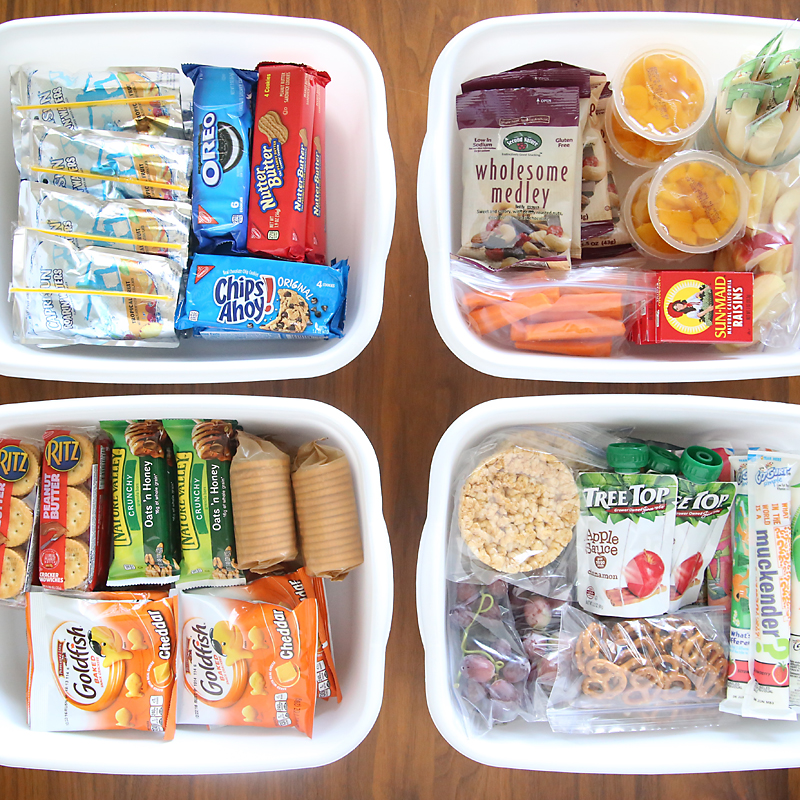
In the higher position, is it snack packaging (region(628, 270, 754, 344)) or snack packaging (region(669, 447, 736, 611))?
snack packaging (region(628, 270, 754, 344))

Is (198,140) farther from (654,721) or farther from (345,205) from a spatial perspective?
(654,721)

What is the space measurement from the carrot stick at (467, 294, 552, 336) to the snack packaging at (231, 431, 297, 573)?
0.34 metres

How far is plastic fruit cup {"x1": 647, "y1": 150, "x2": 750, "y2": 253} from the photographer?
828mm

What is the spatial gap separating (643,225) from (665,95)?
0.58 feet

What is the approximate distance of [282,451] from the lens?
90cm

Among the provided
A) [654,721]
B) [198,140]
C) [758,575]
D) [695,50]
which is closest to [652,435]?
[758,575]

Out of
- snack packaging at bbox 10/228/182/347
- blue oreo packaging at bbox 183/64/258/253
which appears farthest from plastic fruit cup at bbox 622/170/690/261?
snack packaging at bbox 10/228/182/347

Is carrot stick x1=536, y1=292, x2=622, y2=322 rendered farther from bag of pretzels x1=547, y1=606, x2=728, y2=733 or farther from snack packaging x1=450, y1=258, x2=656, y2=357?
bag of pretzels x1=547, y1=606, x2=728, y2=733

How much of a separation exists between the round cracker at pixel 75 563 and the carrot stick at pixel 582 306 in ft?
2.36

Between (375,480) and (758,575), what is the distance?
53 cm

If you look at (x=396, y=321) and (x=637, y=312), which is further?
(x=396, y=321)

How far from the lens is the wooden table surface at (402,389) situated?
942 mm

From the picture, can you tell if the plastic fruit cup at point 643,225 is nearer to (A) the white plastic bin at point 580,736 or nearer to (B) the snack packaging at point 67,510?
(A) the white plastic bin at point 580,736

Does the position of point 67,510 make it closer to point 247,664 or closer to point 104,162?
point 247,664
